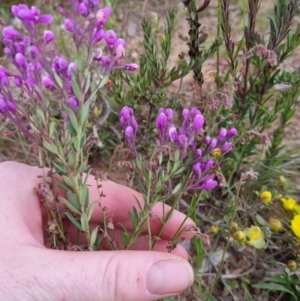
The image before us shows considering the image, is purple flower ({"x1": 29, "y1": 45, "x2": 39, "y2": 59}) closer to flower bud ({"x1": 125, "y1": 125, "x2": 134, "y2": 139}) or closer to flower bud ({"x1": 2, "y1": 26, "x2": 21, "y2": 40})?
flower bud ({"x1": 2, "y1": 26, "x2": 21, "y2": 40})

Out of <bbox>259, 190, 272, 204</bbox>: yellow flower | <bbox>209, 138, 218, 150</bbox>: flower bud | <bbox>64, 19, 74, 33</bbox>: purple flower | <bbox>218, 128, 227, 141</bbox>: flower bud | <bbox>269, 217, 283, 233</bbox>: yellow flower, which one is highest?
<bbox>64, 19, 74, 33</bbox>: purple flower

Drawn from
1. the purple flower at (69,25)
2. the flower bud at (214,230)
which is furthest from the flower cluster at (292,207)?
the purple flower at (69,25)

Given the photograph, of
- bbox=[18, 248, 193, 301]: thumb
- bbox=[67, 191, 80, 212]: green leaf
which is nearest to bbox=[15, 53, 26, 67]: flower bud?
bbox=[67, 191, 80, 212]: green leaf

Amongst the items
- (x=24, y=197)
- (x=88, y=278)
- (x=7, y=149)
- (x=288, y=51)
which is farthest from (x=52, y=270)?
(x=7, y=149)

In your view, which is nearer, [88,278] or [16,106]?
[16,106]

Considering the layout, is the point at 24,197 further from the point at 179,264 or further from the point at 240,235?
the point at 240,235

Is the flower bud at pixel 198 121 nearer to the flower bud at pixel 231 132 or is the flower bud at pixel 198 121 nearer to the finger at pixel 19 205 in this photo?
the flower bud at pixel 231 132

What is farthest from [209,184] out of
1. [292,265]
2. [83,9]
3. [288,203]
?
[288,203]
